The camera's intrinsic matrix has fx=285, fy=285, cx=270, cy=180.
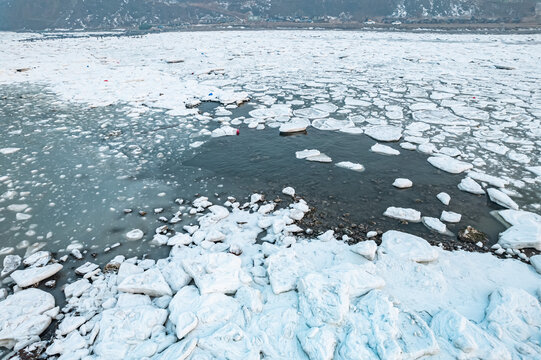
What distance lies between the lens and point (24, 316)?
7.80ft

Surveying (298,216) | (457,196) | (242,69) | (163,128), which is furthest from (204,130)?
(242,69)

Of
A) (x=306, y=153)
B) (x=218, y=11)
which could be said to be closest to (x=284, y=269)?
(x=306, y=153)

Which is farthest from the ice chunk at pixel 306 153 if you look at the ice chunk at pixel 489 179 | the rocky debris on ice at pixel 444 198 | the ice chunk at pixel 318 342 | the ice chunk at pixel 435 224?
the ice chunk at pixel 318 342

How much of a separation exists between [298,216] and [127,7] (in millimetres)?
72287

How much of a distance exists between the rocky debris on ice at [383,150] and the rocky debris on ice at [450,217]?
6.09 feet

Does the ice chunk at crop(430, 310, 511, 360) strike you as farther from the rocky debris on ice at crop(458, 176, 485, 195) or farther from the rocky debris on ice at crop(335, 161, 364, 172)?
the rocky debris on ice at crop(335, 161, 364, 172)

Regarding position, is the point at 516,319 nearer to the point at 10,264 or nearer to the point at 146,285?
the point at 146,285

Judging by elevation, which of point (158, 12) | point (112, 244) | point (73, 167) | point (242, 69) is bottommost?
point (112, 244)

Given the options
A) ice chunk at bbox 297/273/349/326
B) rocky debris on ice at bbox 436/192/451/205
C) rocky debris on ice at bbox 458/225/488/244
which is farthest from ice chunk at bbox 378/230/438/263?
rocky debris on ice at bbox 436/192/451/205

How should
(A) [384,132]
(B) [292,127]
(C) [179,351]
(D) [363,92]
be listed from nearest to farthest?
(C) [179,351] < (A) [384,132] < (B) [292,127] < (D) [363,92]

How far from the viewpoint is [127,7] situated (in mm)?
58781

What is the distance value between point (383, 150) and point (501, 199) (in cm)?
197

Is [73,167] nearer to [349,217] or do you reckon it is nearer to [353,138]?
[349,217]

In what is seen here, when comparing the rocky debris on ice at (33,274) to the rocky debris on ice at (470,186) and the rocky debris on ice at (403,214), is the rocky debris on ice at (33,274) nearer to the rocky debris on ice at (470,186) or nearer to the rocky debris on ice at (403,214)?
the rocky debris on ice at (403,214)
